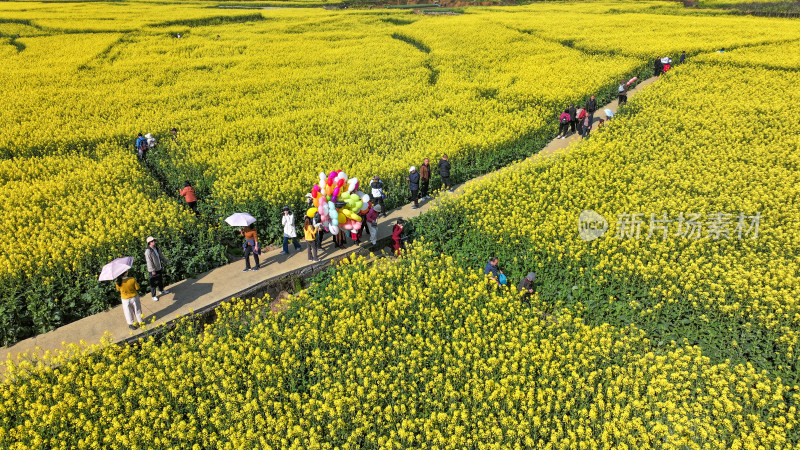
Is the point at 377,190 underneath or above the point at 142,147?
underneath

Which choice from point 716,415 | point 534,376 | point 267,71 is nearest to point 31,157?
point 267,71

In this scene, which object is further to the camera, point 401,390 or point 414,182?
point 414,182

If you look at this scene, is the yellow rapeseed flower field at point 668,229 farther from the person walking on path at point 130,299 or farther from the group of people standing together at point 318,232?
the person walking on path at point 130,299

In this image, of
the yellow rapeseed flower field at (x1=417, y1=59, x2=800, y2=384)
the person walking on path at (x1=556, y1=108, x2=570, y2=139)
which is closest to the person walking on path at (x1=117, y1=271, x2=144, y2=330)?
the yellow rapeseed flower field at (x1=417, y1=59, x2=800, y2=384)

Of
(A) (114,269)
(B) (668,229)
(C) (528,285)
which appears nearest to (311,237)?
(A) (114,269)

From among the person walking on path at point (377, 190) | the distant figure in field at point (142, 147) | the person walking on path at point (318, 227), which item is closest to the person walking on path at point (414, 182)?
the person walking on path at point (377, 190)

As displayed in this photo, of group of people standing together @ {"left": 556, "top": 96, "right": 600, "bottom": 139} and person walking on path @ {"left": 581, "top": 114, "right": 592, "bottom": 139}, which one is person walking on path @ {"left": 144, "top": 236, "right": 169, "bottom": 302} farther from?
group of people standing together @ {"left": 556, "top": 96, "right": 600, "bottom": 139}

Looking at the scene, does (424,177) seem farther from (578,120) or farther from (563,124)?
(578,120)
